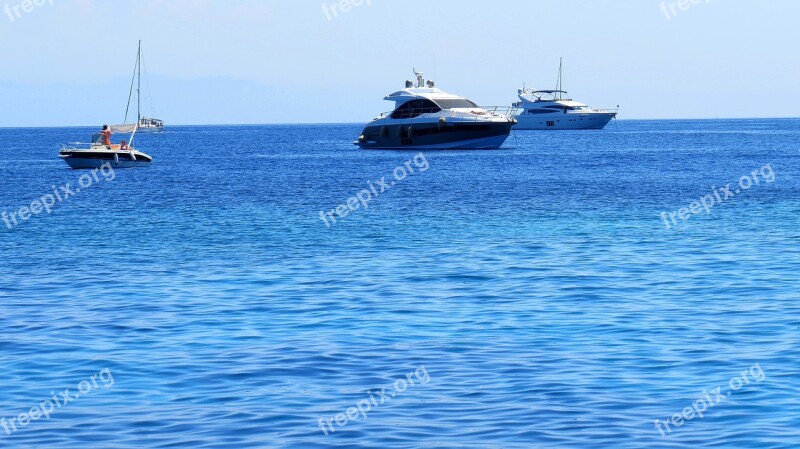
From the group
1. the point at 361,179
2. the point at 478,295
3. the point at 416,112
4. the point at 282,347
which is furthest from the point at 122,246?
the point at 416,112

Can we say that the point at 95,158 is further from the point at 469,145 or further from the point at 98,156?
the point at 469,145

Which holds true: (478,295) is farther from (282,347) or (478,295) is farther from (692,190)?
(692,190)

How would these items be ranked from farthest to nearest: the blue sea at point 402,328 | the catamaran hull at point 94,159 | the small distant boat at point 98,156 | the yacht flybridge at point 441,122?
the yacht flybridge at point 441,122, the catamaran hull at point 94,159, the small distant boat at point 98,156, the blue sea at point 402,328

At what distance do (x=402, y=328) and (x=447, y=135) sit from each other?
79140 millimetres

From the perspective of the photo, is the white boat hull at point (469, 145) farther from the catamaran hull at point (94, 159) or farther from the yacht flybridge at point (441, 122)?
the catamaran hull at point (94, 159)

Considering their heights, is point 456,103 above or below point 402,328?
above

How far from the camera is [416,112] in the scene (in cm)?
9988

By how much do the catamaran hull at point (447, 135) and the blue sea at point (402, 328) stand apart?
53315 millimetres

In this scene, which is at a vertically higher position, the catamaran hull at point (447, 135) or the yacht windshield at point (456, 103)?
the yacht windshield at point (456, 103)

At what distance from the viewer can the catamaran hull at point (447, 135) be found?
97.9 m

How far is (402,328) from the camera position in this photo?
19297 mm

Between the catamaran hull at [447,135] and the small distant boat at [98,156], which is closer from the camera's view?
the small distant boat at [98,156]

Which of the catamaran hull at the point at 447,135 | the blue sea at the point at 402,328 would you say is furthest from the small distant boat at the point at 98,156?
the catamaran hull at the point at 447,135

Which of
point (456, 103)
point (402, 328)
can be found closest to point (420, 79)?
point (456, 103)
